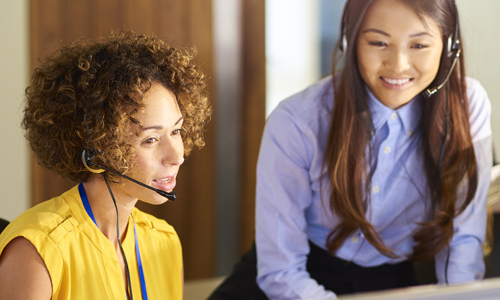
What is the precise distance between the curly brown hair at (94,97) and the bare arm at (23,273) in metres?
0.14

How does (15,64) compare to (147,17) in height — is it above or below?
below

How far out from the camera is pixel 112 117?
2.47ft

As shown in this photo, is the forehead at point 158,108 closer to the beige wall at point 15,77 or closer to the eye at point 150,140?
the eye at point 150,140

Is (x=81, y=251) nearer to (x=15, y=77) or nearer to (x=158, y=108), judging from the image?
(x=158, y=108)

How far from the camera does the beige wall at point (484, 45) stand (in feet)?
4.22

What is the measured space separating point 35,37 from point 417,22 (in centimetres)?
95

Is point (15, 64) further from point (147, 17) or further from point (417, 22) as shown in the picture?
point (417, 22)

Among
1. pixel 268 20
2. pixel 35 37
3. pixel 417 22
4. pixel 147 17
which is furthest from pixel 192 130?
pixel 268 20

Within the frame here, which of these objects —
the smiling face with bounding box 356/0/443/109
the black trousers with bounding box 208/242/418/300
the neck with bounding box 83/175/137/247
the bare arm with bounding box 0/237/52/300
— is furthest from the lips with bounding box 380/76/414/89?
the bare arm with bounding box 0/237/52/300

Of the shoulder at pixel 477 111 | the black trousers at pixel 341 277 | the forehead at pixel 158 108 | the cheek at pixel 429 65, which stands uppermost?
the cheek at pixel 429 65

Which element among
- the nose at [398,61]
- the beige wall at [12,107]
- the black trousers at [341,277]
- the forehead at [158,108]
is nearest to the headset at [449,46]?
the nose at [398,61]

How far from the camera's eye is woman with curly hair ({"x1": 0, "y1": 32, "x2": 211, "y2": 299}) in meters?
0.75

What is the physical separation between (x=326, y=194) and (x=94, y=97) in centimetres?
68

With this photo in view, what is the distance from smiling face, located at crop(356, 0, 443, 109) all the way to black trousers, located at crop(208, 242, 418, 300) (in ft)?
1.44
